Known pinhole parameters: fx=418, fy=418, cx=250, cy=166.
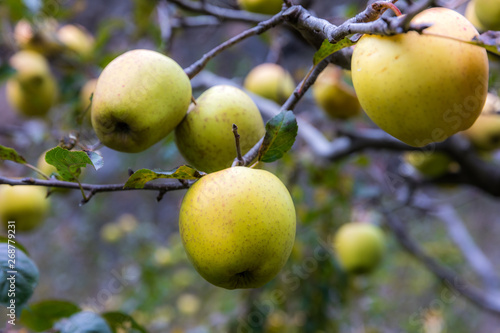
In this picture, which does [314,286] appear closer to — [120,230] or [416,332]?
[416,332]

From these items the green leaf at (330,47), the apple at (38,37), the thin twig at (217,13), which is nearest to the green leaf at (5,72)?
the apple at (38,37)

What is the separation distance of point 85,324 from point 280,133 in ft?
1.27

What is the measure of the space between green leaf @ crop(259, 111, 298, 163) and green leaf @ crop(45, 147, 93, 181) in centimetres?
22

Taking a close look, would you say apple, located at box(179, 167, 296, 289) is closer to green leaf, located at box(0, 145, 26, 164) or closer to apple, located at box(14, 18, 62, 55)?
green leaf, located at box(0, 145, 26, 164)

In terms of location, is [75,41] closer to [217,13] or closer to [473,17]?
[217,13]

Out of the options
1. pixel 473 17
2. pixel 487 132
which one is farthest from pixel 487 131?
pixel 473 17

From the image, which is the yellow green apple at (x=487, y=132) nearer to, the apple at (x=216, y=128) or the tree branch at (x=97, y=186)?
the apple at (x=216, y=128)

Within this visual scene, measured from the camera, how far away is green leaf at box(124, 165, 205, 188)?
490mm

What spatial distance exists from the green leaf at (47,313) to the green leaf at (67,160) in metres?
0.24

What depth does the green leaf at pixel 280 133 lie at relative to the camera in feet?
1.72

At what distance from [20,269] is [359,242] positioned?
1.18 m

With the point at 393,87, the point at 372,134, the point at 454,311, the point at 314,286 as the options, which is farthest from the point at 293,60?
the point at 393,87

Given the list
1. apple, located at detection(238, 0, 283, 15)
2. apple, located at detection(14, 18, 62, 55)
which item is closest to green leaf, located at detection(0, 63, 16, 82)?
apple, located at detection(14, 18, 62, 55)

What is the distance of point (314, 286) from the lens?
1.44 m
